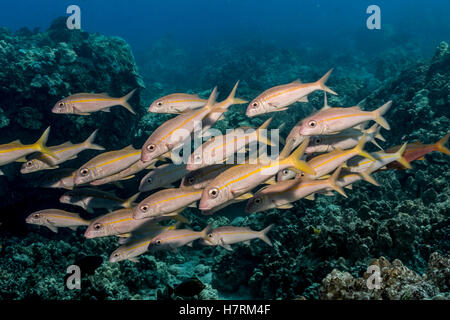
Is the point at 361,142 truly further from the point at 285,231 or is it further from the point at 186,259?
the point at 186,259

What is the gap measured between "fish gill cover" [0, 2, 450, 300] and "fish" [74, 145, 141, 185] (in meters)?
0.07

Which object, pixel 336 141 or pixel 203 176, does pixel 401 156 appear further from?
pixel 203 176

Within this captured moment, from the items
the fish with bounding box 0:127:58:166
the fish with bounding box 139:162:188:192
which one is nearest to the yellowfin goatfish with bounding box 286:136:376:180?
the fish with bounding box 139:162:188:192

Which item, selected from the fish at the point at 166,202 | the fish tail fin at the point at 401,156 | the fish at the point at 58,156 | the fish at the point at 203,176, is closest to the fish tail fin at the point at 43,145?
the fish at the point at 58,156

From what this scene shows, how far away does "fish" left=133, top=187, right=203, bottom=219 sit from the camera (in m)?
3.40

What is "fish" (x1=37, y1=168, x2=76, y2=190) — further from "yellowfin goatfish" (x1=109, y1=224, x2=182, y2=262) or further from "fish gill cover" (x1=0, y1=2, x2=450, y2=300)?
"yellowfin goatfish" (x1=109, y1=224, x2=182, y2=262)

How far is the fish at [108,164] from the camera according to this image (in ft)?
12.4

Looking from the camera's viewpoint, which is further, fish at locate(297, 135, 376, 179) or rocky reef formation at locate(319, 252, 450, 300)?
fish at locate(297, 135, 376, 179)

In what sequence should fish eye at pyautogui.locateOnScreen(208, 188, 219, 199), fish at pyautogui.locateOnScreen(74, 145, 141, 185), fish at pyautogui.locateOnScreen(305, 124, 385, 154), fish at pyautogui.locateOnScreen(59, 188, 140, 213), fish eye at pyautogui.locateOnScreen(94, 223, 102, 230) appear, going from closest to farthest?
1. fish eye at pyautogui.locateOnScreen(208, 188, 219, 199)
2. fish at pyautogui.locateOnScreen(74, 145, 141, 185)
3. fish at pyautogui.locateOnScreen(305, 124, 385, 154)
4. fish eye at pyautogui.locateOnScreen(94, 223, 102, 230)
5. fish at pyautogui.locateOnScreen(59, 188, 140, 213)

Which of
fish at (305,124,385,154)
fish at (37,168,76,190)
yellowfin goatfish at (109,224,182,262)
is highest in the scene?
fish at (305,124,385,154)

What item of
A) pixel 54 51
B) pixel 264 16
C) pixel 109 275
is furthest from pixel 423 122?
pixel 264 16

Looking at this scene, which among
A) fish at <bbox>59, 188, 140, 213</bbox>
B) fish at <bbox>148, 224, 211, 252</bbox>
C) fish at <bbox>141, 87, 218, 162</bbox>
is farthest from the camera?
fish at <bbox>59, 188, 140, 213</bbox>

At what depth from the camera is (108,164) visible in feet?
12.5

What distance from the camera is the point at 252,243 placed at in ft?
20.1
